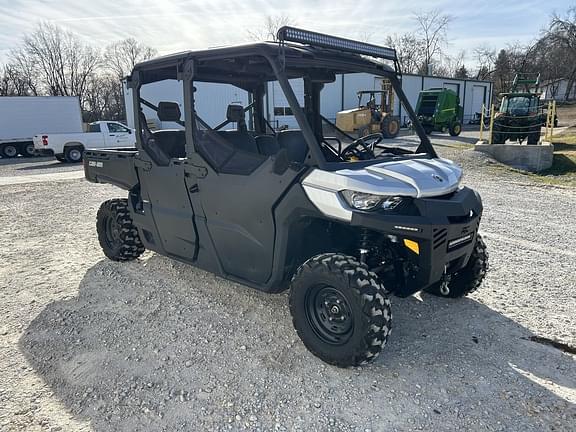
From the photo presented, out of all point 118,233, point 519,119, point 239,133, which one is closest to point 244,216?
point 239,133

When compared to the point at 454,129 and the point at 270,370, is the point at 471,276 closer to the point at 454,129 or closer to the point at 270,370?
the point at 270,370

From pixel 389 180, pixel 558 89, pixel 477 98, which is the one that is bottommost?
pixel 389 180

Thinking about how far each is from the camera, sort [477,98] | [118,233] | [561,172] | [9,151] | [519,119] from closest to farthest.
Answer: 1. [118,233]
2. [561,172]
3. [519,119]
4. [9,151]
5. [477,98]

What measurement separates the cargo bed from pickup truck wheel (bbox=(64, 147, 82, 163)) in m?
13.9

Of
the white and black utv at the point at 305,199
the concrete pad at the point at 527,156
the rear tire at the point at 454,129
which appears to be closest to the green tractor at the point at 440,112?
the rear tire at the point at 454,129

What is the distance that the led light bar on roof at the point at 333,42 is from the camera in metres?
3.08

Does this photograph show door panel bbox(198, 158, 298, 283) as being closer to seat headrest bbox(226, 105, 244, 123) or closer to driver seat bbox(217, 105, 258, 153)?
driver seat bbox(217, 105, 258, 153)

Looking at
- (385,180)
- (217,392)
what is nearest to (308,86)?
(385,180)

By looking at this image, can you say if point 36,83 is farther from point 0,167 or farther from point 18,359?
point 18,359

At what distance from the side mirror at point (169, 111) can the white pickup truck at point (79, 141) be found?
549 inches

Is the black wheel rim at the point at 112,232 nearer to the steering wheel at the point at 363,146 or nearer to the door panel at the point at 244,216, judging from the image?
the door panel at the point at 244,216

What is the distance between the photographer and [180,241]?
4.17 metres

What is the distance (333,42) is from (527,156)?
1222 centimetres

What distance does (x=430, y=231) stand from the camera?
109 inches
